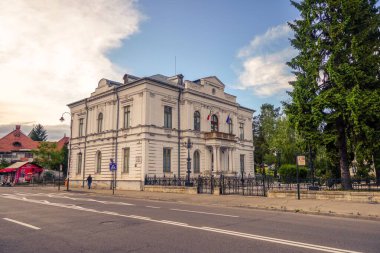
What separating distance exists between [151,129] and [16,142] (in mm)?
60699

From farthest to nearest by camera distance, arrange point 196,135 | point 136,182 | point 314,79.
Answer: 1. point 196,135
2. point 136,182
3. point 314,79

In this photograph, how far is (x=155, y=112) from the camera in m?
34.1

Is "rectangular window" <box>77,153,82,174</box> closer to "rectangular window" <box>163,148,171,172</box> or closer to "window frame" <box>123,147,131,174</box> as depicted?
"window frame" <box>123,147,131,174</box>

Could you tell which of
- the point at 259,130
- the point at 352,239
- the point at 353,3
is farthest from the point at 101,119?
the point at 259,130

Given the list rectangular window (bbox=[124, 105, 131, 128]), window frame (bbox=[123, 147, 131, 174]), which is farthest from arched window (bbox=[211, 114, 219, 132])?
window frame (bbox=[123, 147, 131, 174])

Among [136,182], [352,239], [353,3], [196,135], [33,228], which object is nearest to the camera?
[352,239]

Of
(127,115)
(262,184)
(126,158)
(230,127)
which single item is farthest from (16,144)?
(262,184)

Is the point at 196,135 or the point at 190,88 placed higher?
the point at 190,88

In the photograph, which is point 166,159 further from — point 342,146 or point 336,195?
point 336,195

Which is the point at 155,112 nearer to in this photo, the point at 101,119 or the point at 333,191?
the point at 101,119

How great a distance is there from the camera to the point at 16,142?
78.2 meters

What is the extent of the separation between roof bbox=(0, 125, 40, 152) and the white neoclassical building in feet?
140

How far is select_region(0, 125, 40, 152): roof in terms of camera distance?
75875 mm

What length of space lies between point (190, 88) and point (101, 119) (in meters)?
12.1
